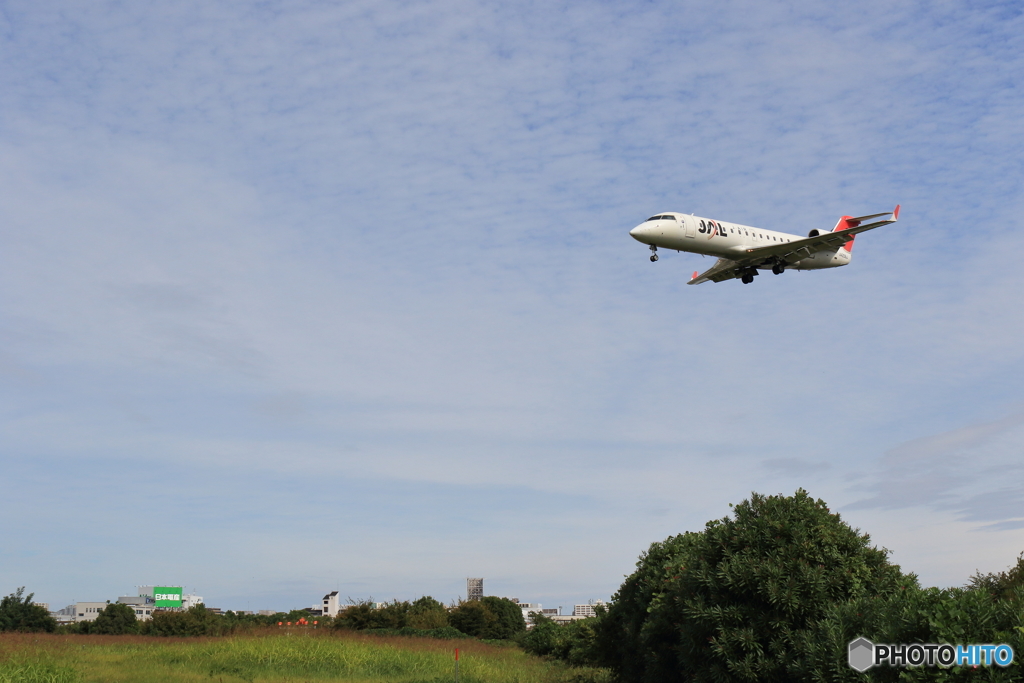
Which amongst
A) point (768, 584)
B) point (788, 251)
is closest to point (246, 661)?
point (768, 584)

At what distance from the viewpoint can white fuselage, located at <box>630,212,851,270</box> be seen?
1380 inches

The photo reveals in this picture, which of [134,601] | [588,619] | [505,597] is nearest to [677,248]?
[588,619]

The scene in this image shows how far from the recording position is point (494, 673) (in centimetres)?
3003

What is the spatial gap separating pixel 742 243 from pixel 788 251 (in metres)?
2.30

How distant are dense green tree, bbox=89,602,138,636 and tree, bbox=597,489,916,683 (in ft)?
155

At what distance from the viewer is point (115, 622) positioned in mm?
55906

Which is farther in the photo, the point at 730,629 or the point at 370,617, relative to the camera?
the point at 370,617

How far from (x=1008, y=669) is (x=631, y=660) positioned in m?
11.6

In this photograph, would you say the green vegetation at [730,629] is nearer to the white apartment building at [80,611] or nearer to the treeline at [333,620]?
the treeline at [333,620]

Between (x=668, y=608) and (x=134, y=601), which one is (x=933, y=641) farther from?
(x=134, y=601)

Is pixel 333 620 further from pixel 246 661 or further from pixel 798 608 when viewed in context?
pixel 798 608

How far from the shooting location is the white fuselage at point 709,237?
3506 centimetres

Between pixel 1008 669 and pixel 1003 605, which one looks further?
pixel 1003 605

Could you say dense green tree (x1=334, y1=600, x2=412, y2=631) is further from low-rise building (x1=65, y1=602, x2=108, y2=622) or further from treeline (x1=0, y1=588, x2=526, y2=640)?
low-rise building (x1=65, y1=602, x2=108, y2=622)
